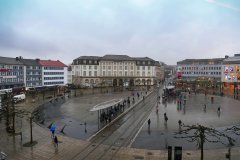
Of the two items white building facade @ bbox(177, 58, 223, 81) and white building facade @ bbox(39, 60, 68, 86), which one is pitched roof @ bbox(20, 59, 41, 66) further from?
white building facade @ bbox(177, 58, 223, 81)

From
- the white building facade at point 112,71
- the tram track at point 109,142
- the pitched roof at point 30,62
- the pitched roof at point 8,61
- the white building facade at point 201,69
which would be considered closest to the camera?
the tram track at point 109,142

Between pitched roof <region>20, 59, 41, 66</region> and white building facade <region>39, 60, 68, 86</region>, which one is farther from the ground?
pitched roof <region>20, 59, 41, 66</region>

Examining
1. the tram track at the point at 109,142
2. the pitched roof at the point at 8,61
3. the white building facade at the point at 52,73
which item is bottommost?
the tram track at the point at 109,142

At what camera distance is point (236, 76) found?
79.1m

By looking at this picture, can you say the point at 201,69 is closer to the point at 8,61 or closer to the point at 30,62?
the point at 30,62

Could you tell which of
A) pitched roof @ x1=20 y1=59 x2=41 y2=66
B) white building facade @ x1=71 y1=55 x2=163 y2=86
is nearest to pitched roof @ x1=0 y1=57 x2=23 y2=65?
pitched roof @ x1=20 y1=59 x2=41 y2=66

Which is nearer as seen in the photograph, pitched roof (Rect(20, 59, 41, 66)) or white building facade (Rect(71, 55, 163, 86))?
pitched roof (Rect(20, 59, 41, 66))

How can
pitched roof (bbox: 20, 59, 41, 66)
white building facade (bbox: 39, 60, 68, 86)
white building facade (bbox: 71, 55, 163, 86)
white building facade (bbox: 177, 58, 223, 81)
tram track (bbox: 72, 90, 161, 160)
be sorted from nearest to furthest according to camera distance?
tram track (bbox: 72, 90, 161, 160) → pitched roof (bbox: 20, 59, 41, 66) → white building facade (bbox: 39, 60, 68, 86) → white building facade (bbox: 71, 55, 163, 86) → white building facade (bbox: 177, 58, 223, 81)

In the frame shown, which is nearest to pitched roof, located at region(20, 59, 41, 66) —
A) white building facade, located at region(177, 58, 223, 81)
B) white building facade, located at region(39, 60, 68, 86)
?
white building facade, located at region(39, 60, 68, 86)

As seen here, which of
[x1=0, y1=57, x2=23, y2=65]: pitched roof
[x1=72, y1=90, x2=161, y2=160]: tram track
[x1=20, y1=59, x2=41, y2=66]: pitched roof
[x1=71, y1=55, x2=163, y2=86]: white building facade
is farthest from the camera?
[x1=71, y1=55, x2=163, y2=86]: white building facade

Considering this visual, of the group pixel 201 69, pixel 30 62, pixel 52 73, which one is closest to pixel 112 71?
pixel 52 73

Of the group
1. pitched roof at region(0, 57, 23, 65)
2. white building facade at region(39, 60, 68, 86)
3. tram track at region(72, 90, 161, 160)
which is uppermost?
pitched roof at region(0, 57, 23, 65)

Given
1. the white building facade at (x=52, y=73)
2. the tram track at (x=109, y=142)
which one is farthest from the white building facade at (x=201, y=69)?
the tram track at (x=109, y=142)

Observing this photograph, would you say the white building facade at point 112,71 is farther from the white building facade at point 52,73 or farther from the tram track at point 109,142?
the tram track at point 109,142
